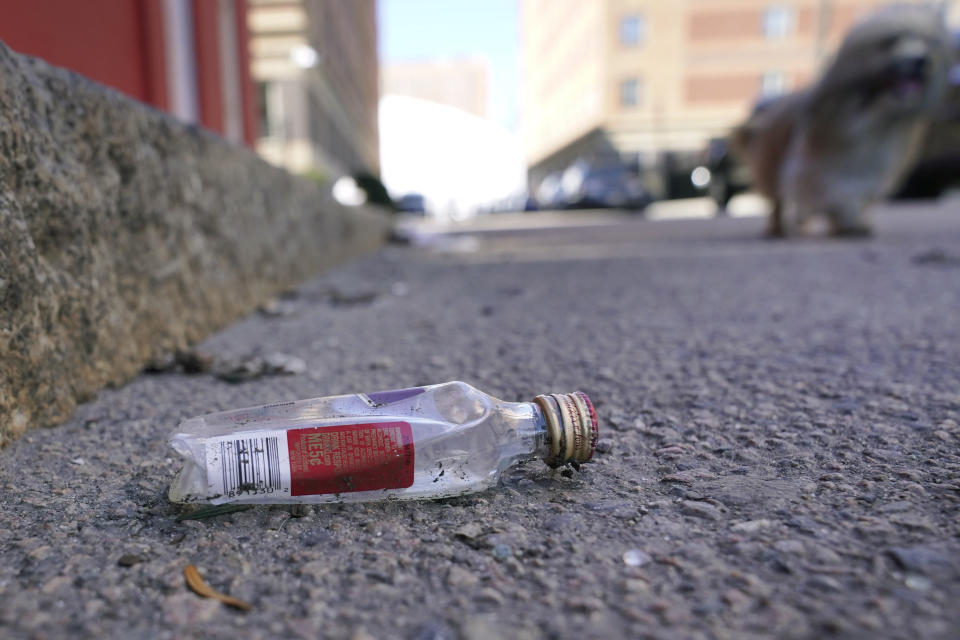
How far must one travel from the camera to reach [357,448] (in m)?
0.96

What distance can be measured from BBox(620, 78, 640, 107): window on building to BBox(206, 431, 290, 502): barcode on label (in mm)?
33213

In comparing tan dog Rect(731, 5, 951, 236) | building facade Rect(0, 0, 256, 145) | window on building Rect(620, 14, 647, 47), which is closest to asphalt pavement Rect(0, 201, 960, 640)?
building facade Rect(0, 0, 256, 145)

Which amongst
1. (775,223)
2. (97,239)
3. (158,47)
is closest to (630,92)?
(775,223)

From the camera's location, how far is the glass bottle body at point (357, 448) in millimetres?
946

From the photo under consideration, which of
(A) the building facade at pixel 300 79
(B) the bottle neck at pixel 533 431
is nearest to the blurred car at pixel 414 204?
(A) the building facade at pixel 300 79

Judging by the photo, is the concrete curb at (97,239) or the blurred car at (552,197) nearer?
the concrete curb at (97,239)

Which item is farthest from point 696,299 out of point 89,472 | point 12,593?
point 12,593

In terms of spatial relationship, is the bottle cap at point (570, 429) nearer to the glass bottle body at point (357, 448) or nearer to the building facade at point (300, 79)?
the glass bottle body at point (357, 448)

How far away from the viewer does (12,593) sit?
0.76m

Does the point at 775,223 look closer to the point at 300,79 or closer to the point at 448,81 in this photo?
the point at 300,79

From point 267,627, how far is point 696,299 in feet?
7.91

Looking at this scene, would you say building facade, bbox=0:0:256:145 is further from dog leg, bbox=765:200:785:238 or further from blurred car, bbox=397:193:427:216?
blurred car, bbox=397:193:427:216

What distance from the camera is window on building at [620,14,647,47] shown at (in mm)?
30938

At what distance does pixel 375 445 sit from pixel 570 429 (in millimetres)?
297
